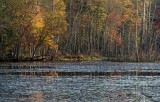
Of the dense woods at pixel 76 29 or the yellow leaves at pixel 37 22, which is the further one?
the yellow leaves at pixel 37 22

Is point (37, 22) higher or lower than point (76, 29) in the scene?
higher

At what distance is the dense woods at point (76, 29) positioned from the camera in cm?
6575

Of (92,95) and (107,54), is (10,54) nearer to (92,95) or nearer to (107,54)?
(107,54)

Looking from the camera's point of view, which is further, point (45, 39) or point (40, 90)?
point (45, 39)

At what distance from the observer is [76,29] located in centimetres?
8419

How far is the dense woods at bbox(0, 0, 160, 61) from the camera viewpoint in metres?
65.8

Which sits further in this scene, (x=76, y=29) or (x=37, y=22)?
(x=76, y=29)

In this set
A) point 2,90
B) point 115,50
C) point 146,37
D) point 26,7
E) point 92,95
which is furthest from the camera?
point 115,50

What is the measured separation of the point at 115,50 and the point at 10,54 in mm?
→ 34814

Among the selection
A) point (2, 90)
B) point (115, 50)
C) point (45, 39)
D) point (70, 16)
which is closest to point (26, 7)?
point (45, 39)

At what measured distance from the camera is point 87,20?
3492 inches

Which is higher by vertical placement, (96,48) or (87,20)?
(87,20)

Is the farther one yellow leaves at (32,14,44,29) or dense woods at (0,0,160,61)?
yellow leaves at (32,14,44,29)

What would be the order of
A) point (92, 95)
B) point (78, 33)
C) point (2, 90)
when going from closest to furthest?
point (92, 95), point (2, 90), point (78, 33)
